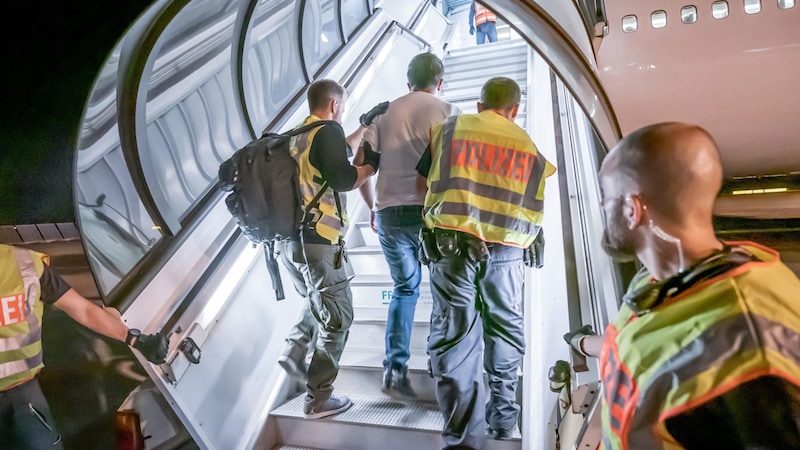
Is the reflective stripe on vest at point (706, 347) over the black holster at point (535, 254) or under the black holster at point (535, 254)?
over

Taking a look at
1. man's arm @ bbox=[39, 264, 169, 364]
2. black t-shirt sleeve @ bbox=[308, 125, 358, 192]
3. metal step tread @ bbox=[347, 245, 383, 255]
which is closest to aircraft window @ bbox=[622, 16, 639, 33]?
black t-shirt sleeve @ bbox=[308, 125, 358, 192]

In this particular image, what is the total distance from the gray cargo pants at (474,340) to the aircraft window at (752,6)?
7.95 ft

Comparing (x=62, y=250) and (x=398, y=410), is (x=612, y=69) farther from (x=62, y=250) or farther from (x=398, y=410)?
(x=62, y=250)

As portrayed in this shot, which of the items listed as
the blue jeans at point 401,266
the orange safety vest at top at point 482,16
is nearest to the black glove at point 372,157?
the blue jeans at point 401,266

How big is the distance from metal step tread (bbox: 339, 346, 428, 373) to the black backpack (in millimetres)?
963

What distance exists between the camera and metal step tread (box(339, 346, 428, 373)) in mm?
2842

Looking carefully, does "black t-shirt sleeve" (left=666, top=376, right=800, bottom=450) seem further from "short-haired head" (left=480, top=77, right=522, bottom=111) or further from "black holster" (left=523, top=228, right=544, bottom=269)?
"short-haired head" (left=480, top=77, right=522, bottom=111)

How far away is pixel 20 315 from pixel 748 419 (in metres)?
2.31

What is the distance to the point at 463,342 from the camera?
2260 millimetres

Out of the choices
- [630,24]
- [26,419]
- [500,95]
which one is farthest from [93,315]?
[630,24]

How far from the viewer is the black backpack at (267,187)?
247cm

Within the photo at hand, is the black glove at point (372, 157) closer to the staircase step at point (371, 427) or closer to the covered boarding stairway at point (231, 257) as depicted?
the covered boarding stairway at point (231, 257)

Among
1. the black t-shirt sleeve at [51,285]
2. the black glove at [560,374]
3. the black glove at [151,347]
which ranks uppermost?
the black t-shirt sleeve at [51,285]

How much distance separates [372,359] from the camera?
2.99 metres
